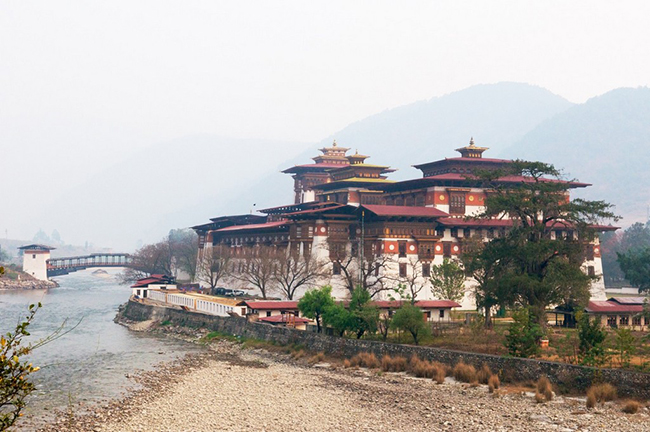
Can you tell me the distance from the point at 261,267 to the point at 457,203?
25.8m

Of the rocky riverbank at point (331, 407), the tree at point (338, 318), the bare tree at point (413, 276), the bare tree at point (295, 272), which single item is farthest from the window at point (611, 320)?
the bare tree at point (295, 272)

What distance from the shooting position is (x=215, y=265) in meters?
116

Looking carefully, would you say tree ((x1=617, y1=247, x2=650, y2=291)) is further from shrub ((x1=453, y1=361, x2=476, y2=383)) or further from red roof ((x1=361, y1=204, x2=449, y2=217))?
shrub ((x1=453, y1=361, x2=476, y2=383))

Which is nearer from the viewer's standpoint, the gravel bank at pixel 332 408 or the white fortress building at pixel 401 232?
the gravel bank at pixel 332 408

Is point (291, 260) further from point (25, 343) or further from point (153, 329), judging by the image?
point (25, 343)

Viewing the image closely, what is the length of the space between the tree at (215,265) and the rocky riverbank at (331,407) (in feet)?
194

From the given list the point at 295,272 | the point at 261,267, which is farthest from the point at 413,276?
the point at 261,267

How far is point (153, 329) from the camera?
286 feet

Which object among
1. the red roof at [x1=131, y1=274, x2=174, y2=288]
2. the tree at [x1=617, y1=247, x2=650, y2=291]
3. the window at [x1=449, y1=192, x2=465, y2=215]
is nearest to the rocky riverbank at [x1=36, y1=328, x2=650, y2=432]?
the window at [x1=449, y1=192, x2=465, y2=215]

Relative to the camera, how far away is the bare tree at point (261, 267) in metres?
93.4

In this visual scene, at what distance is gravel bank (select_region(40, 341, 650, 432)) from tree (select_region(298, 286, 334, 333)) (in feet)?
36.0

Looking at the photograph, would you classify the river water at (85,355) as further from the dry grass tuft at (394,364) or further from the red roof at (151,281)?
the dry grass tuft at (394,364)

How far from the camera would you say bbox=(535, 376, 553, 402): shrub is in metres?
41.4

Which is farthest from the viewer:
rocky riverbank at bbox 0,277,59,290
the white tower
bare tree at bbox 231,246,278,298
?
the white tower
